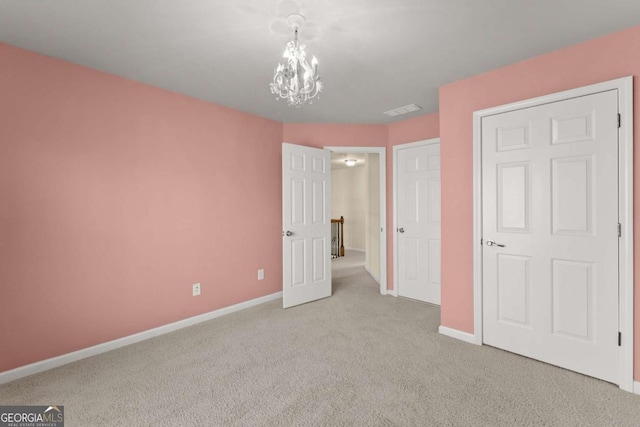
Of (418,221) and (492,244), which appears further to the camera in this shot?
(418,221)

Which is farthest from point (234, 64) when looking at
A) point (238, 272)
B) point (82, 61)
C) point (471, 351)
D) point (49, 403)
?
point (471, 351)

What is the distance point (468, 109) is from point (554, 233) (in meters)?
1.27

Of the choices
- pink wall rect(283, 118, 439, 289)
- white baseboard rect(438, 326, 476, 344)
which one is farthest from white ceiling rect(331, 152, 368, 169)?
white baseboard rect(438, 326, 476, 344)

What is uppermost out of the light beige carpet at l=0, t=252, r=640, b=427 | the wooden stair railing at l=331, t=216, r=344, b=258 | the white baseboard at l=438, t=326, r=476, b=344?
the wooden stair railing at l=331, t=216, r=344, b=258

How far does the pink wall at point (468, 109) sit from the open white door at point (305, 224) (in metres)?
1.66

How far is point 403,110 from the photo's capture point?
12.4 feet

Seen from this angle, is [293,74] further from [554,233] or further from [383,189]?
[383,189]

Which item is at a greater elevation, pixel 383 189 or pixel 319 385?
pixel 383 189

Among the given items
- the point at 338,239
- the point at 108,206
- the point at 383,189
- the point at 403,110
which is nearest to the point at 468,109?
the point at 403,110

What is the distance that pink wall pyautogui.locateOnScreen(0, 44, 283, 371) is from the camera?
2.32m

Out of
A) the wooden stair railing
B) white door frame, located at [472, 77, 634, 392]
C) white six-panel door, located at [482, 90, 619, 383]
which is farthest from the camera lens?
the wooden stair railing

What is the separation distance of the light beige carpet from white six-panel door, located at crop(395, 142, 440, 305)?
102 centimetres

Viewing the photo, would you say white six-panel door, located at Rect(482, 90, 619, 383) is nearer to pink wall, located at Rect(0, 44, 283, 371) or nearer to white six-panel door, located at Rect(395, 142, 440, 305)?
white six-panel door, located at Rect(395, 142, 440, 305)

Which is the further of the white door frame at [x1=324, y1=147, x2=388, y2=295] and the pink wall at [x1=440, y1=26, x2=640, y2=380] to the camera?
the white door frame at [x1=324, y1=147, x2=388, y2=295]
